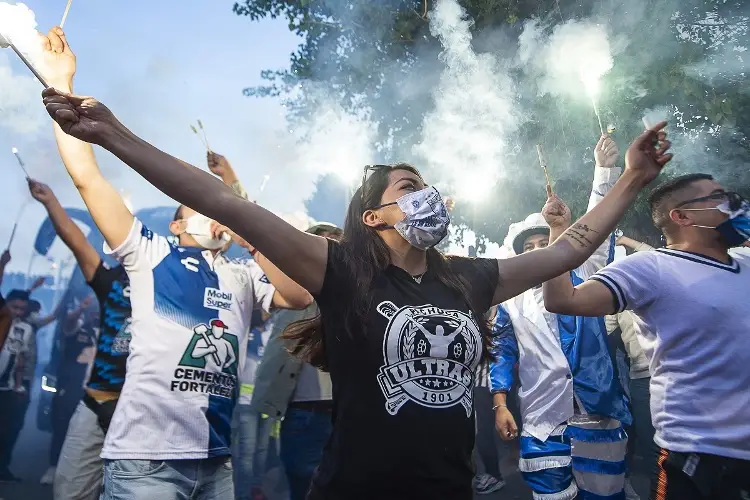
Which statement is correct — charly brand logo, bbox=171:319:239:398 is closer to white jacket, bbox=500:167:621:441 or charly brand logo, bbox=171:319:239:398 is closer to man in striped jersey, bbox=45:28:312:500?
man in striped jersey, bbox=45:28:312:500

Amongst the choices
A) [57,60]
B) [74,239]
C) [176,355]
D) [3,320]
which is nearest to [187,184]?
[57,60]

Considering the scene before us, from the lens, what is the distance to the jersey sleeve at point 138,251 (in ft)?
9.50

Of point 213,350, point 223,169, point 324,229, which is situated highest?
point 223,169

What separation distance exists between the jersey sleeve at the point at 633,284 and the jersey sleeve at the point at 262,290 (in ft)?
5.70

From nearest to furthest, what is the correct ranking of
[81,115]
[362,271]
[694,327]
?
[81,115]
[362,271]
[694,327]

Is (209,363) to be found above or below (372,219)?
below

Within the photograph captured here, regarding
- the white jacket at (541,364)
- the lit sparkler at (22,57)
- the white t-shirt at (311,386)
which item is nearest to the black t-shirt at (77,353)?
the white t-shirt at (311,386)

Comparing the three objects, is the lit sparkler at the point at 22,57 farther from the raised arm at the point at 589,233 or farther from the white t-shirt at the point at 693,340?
the white t-shirt at the point at 693,340

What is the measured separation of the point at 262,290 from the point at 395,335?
165 centimetres

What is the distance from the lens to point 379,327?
1.96m

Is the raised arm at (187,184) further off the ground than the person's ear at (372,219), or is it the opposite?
the person's ear at (372,219)

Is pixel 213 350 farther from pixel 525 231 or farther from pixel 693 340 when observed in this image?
pixel 525 231

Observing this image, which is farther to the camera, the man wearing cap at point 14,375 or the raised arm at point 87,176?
the man wearing cap at point 14,375

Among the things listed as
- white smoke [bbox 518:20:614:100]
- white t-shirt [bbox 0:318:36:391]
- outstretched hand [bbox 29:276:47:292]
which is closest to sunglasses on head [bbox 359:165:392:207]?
white smoke [bbox 518:20:614:100]
